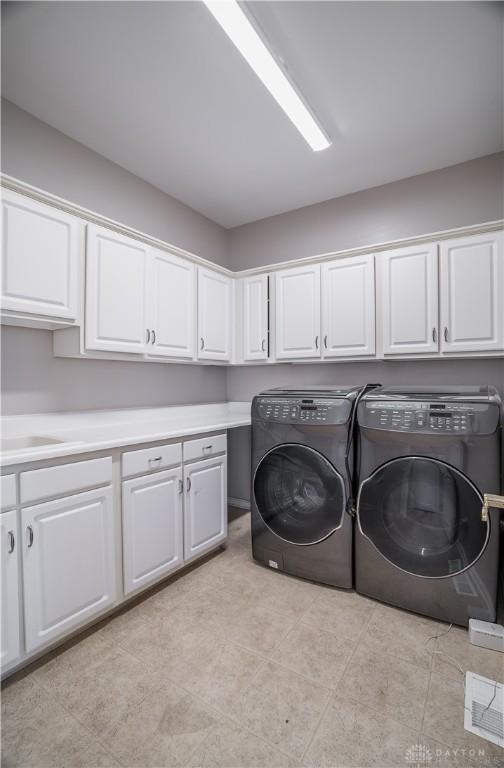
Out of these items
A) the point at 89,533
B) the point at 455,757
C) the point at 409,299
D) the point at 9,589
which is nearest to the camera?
the point at 455,757

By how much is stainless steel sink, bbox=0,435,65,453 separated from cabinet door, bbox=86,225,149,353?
1.87 feet

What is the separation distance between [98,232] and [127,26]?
3.07 ft

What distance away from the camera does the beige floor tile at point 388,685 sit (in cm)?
138

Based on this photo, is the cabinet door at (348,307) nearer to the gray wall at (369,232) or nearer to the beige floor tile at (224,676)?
the gray wall at (369,232)

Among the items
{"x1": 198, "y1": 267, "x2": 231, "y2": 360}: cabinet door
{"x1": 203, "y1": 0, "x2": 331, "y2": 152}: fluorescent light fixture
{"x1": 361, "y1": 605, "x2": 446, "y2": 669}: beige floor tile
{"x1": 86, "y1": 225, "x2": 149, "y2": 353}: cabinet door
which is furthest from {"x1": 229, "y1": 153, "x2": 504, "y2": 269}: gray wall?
{"x1": 361, "y1": 605, "x2": 446, "y2": 669}: beige floor tile

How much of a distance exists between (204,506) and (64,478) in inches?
39.8

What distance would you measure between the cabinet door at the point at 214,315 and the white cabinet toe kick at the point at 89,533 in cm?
93

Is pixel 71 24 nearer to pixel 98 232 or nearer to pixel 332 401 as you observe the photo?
pixel 98 232

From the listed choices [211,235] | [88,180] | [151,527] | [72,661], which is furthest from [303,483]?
[211,235]

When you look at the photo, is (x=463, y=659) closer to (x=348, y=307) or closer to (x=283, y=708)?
(x=283, y=708)

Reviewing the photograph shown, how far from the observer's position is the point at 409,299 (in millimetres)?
2527

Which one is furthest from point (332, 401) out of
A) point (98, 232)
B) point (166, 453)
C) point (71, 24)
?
point (71, 24)

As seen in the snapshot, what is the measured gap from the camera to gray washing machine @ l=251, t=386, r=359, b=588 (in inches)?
82.8

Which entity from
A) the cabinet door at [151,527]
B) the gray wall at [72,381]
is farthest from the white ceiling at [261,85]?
the cabinet door at [151,527]
